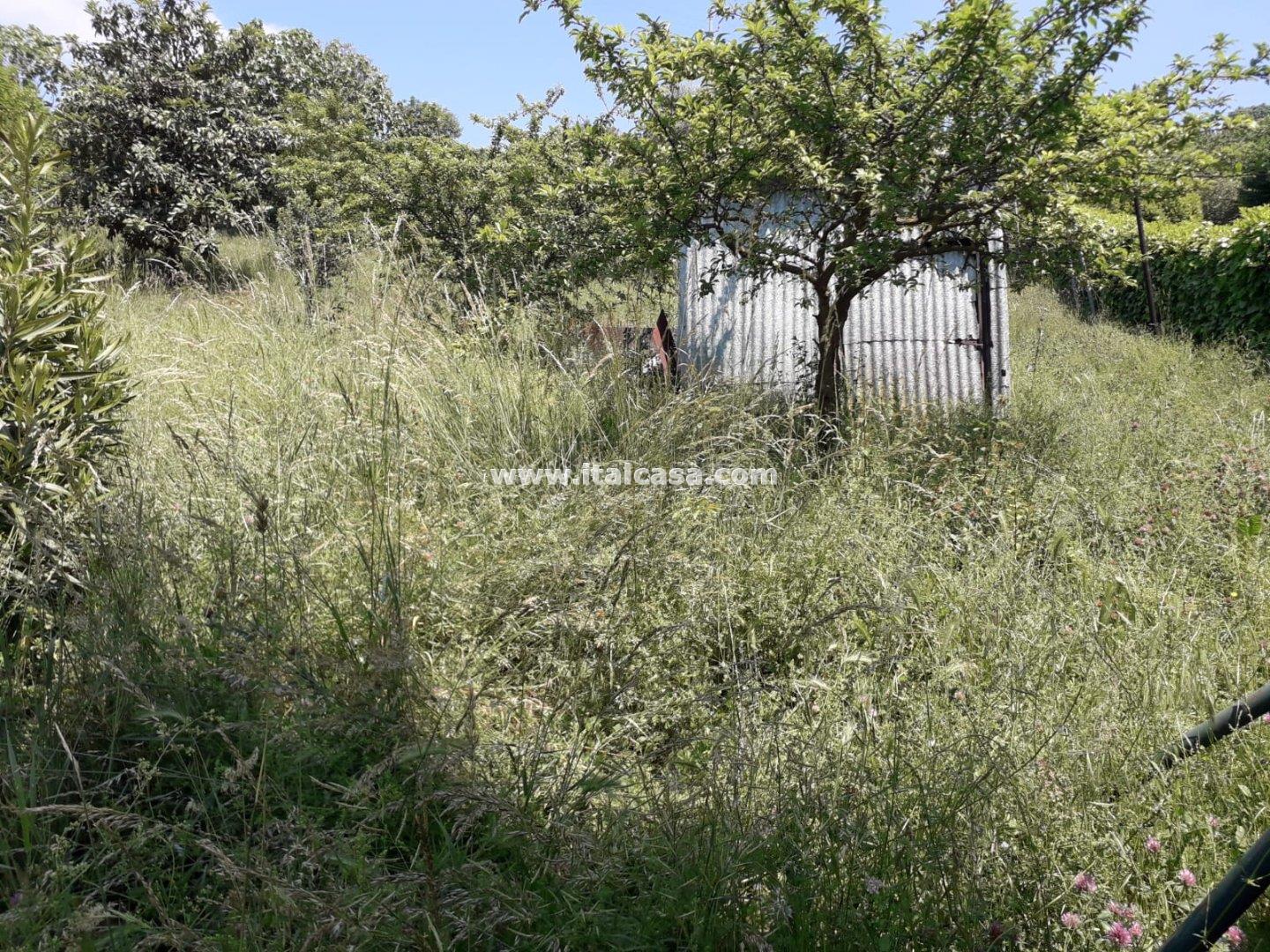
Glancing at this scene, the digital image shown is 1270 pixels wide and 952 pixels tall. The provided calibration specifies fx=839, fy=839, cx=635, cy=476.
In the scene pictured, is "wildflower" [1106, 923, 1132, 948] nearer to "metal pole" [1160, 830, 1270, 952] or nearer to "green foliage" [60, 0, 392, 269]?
"metal pole" [1160, 830, 1270, 952]

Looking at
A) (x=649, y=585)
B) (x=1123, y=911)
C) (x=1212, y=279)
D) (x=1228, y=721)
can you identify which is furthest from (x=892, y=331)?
(x=1212, y=279)

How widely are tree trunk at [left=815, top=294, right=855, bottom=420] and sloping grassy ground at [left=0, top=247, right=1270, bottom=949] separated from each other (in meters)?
1.29

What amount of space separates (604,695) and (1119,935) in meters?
1.48

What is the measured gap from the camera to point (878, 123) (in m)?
4.91

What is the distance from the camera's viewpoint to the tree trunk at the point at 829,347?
5.61m

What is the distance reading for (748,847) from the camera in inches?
70.6

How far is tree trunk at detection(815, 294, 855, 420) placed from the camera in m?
5.61

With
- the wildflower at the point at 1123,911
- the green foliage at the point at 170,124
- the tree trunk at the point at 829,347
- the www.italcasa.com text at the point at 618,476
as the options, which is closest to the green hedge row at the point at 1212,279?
the tree trunk at the point at 829,347

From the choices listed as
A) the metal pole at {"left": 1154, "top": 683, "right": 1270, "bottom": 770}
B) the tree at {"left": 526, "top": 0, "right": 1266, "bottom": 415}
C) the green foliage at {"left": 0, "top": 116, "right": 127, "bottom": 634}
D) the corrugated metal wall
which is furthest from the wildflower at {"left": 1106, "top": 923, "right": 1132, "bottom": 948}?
the corrugated metal wall

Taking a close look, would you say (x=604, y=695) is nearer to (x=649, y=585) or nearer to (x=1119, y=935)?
(x=649, y=585)

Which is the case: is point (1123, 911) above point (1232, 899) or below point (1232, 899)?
below

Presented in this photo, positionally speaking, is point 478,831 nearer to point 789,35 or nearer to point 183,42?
point 789,35

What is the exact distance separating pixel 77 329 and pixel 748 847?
9.58ft

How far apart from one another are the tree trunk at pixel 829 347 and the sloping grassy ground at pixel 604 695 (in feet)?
4.22
